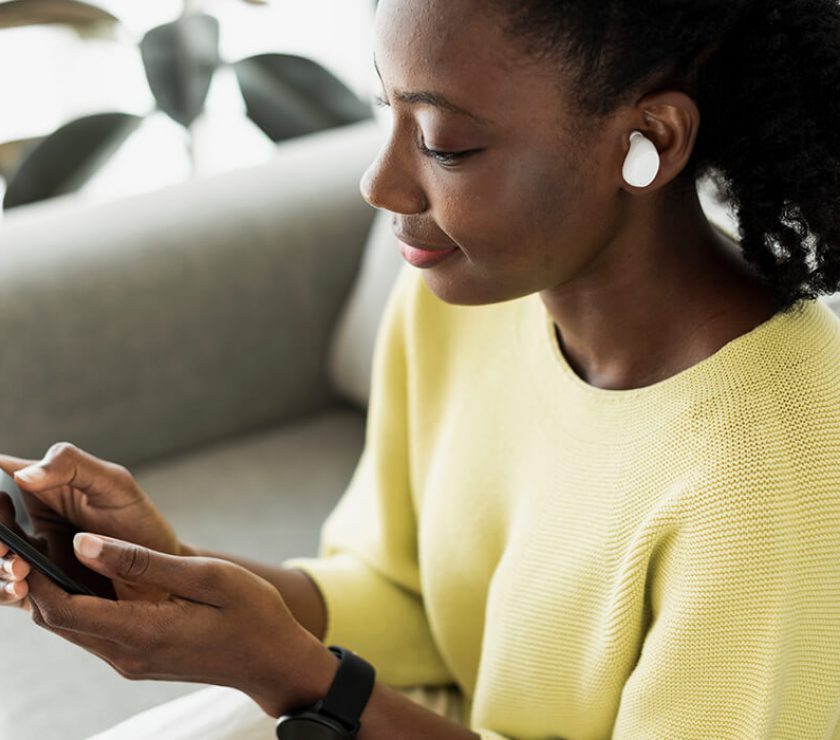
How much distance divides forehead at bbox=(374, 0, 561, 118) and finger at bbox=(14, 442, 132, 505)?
0.38 meters

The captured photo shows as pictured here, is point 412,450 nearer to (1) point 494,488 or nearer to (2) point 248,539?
(1) point 494,488

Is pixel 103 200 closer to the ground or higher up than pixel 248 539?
higher up

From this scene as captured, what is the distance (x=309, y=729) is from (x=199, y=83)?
4.71 ft

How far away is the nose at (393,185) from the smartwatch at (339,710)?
13.1 inches

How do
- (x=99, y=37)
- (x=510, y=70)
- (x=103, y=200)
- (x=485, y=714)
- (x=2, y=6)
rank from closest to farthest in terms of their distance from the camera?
(x=510, y=70)
(x=485, y=714)
(x=103, y=200)
(x=2, y=6)
(x=99, y=37)

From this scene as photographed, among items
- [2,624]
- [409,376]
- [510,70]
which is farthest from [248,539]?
[510,70]

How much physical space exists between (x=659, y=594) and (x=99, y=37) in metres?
1.48

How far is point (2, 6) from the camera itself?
1870 millimetres

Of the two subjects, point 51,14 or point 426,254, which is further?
point 51,14

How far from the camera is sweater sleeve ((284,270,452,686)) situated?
3.81ft

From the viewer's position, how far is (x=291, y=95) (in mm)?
2084

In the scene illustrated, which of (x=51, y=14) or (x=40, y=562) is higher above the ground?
(x=51, y=14)

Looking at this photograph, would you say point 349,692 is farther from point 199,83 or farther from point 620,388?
point 199,83

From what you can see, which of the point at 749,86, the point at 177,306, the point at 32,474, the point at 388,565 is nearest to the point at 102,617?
the point at 32,474
